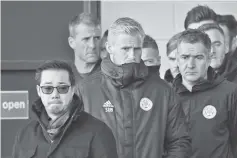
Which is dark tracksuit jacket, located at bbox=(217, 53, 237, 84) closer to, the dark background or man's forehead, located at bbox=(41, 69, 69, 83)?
the dark background

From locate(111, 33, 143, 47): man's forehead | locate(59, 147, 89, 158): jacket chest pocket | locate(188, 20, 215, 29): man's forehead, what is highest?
locate(188, 20, 215, 29): man's forehead

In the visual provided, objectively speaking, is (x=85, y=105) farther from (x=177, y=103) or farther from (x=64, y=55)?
(x=64, y=55)

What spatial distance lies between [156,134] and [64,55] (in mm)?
2698

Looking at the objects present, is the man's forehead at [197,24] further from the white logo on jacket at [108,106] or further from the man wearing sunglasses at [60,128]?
the man wearing sunglasses at [60,128]

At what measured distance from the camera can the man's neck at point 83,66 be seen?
7.05 meters

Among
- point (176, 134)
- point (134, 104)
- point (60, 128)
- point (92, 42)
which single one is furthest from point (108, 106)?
point (92, 42)

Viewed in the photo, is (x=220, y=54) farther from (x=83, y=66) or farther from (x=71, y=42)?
(x=71, y=42)

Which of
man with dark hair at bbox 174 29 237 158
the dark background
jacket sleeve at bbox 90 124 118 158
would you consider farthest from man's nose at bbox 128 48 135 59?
the dark background

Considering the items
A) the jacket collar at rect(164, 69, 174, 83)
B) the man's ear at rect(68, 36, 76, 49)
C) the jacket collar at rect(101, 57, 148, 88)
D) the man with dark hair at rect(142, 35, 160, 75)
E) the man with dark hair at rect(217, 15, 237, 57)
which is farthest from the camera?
the man's ear at rect(68, 36, 76, 49)

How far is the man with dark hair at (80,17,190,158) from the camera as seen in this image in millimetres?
5445

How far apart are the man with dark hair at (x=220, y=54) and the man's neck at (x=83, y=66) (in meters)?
1.00

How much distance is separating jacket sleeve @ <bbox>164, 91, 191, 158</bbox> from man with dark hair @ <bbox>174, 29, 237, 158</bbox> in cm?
45

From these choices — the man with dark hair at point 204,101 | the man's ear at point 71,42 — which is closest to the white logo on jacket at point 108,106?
the man with dark hair at point 204,101

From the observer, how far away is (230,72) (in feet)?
22.8
